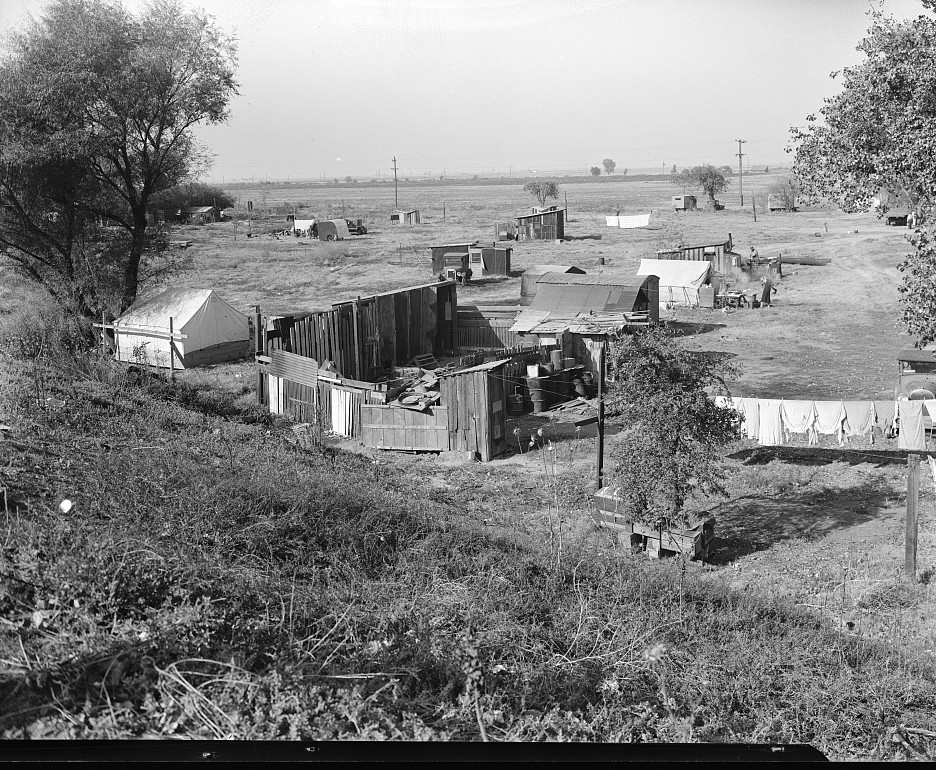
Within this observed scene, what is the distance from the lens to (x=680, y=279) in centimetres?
3509

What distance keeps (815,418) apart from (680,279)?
754 inches

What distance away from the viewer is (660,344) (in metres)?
12.2

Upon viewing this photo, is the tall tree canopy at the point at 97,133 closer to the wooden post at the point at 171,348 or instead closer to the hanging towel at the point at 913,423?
the wooden post at the point at 171,348

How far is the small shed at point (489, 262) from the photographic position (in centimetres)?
4288

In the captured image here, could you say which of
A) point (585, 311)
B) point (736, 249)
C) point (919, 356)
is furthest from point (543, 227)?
point (919, 356)

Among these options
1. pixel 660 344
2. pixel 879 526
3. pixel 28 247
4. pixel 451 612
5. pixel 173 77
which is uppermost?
pixel 173 77

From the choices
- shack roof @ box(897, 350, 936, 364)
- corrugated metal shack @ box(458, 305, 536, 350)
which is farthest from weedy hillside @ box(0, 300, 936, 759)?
corrugated metal shack @ box(458, 305, 536, 350)

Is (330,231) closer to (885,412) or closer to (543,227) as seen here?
(543,227)

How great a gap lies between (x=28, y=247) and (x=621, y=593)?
21054 millimetres

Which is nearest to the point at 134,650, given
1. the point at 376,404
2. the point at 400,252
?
the point at 376,404

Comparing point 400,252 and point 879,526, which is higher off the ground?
point 400,252

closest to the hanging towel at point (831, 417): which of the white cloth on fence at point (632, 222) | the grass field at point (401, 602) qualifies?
the grass field at point (401, 602)

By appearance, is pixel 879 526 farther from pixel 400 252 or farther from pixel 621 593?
pixel 400 252

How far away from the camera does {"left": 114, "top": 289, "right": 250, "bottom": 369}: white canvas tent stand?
2331cm
